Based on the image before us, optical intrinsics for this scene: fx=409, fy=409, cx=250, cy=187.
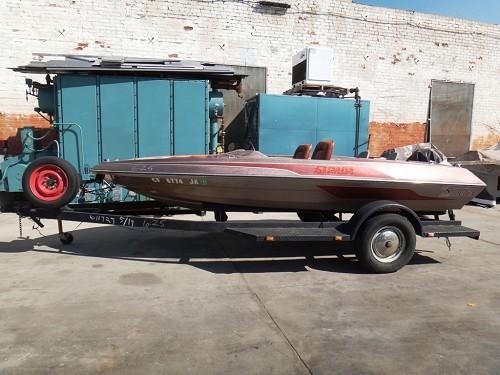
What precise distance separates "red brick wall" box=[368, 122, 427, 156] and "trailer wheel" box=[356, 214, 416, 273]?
8.98 metres

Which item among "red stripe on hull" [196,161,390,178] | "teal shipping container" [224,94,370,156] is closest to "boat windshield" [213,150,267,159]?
"red stripe on hull" [196,161,390,178]

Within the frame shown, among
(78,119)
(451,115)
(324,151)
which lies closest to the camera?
(324,151)

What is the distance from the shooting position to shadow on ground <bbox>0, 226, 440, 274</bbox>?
5.16 meters

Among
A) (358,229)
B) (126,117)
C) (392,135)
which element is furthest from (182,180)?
(392,135)

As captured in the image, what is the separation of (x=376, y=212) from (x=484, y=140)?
41.5 ft

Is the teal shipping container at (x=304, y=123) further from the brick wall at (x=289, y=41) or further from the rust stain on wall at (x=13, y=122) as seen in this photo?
the rust stain on wall at (x=13, y=122)

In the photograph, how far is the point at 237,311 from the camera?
3727 millimetres

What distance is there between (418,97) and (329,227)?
35.2ft

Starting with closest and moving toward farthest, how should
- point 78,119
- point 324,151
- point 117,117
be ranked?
point 324,151 → point 78,119 → point 117,117

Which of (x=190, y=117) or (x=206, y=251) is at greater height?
(x=190, y=117)

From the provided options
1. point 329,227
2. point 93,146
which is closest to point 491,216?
point 329,227

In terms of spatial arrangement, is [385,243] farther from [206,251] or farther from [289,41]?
[289,41]

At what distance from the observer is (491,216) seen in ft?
29.9

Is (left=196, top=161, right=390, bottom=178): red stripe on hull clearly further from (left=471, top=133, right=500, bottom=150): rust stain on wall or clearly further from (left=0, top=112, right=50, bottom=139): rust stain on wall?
(left=471, top=133, right=500, bottom=150): rust stain on wall
